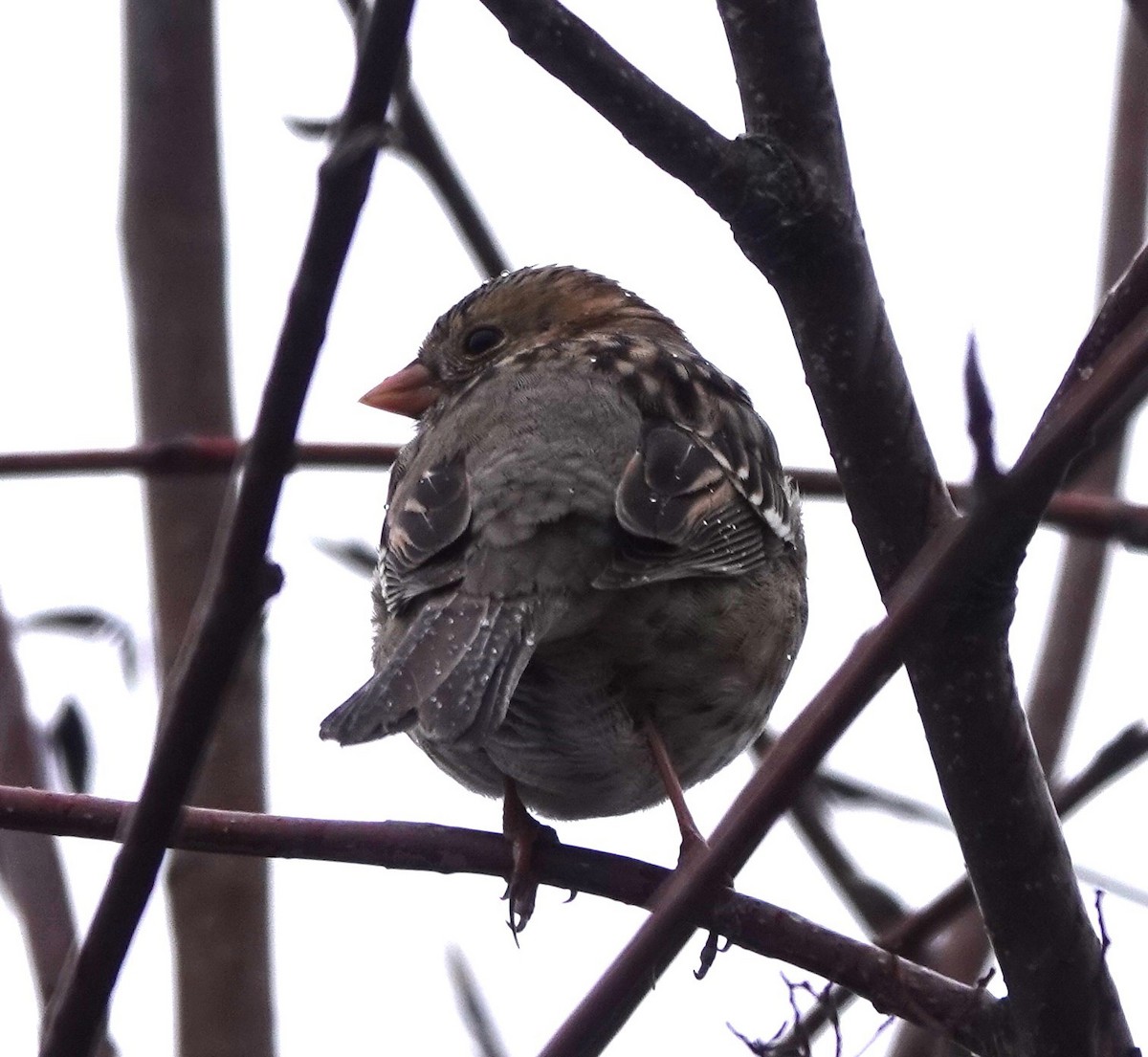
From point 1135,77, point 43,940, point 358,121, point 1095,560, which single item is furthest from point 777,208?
point 1135,77

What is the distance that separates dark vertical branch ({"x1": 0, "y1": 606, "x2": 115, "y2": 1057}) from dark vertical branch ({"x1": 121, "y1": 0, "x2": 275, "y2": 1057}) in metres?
0.52

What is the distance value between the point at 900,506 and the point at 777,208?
47 centimetres

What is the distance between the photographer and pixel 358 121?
1.49m

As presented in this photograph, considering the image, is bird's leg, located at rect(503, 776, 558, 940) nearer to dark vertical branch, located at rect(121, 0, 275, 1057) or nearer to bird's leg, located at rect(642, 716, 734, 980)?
bird's leg, located at rect(642, 716, 734, 980)

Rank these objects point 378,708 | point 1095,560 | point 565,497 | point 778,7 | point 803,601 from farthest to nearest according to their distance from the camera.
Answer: point 1095,560, point 803,601, point 565,497, point 378,708, point 778,7

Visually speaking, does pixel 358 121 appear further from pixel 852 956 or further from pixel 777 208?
pixel 852 956

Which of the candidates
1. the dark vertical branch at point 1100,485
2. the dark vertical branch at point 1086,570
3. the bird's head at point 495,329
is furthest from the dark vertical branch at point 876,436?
the bird's head at point 495,329

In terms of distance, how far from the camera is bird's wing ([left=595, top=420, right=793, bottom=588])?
3418 mm

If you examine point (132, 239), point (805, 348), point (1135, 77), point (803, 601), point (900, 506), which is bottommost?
point (900, 506)

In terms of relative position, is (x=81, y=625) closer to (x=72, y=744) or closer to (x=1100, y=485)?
(x=72, y=744)

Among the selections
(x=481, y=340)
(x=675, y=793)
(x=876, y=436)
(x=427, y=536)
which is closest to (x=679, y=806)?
(x=675, y=793)

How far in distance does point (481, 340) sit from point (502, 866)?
2759 millimetres

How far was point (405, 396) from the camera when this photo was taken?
16.8 feet

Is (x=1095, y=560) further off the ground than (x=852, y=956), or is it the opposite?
(x=1095, y=560)
